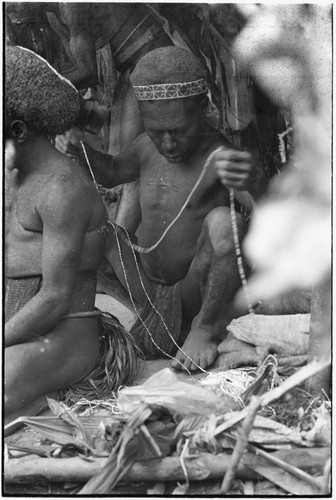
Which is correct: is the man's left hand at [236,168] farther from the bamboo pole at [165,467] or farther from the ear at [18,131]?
the bamboo pole at [165,467]

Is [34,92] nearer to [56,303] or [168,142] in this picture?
[168,142]

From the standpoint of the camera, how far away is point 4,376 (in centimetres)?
376

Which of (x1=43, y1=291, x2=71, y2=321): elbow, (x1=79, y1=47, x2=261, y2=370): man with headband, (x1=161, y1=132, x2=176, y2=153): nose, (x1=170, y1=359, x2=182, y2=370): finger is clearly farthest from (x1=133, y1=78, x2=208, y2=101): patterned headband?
(x1=170, y1=359, x2=182, y2=370): finger

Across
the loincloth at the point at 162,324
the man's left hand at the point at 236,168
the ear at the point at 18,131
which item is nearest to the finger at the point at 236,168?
the man's left hand at the point at 236,168

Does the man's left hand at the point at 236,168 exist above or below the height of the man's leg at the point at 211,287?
above

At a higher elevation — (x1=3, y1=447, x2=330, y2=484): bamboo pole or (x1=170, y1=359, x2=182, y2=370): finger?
(x1=170, y1=359, x2=182, y2=370): finger

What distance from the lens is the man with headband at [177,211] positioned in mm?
3961

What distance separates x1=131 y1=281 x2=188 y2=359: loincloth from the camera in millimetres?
4152

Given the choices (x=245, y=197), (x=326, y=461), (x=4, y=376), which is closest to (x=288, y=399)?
(x=326, y=461)

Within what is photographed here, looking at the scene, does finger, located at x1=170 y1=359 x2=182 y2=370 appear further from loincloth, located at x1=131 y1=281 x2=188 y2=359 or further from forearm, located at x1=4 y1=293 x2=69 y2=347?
forearm, located at x1=4 y1=293 x2=69 y2=347

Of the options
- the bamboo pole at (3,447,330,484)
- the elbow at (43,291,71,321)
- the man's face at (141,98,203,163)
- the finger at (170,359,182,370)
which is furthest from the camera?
the finger at (170,359,182,370)

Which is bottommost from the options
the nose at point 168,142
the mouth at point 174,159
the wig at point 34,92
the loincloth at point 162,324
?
the loincloth at point 162,324

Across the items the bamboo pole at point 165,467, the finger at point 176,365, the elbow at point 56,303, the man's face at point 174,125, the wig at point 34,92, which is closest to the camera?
the bamboo pole at point 165,467

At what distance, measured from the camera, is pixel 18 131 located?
151 inches
